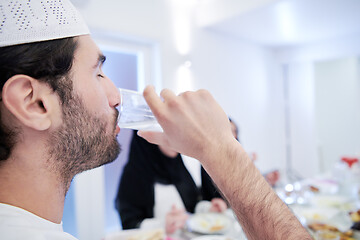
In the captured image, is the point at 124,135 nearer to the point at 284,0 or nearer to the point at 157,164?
the point at 157,164

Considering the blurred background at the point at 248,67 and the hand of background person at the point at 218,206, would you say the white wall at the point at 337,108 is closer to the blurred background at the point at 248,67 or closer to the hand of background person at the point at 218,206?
the blurred background at the point at 248,67

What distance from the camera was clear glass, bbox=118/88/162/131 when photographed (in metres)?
0.67

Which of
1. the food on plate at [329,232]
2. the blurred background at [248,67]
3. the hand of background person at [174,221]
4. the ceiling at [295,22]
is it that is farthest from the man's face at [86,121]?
the ceiling at [295,22]

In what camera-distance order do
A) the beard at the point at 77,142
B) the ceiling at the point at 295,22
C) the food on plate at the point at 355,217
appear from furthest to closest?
the ceiling at the point at 295,22 < the food on plate at the point at 355,217 < the beard at the point at 77,142

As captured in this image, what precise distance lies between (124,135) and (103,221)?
0.81 metres

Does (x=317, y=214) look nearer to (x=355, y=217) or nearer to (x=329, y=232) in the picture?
(x=355, y=217)

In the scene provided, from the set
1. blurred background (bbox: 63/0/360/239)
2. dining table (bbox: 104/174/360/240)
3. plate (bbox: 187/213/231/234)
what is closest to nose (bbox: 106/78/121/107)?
dining table (bbox: 104/174/360/240)

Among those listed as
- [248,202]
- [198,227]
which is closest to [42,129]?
[248,202]

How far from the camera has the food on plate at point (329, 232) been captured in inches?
43.5

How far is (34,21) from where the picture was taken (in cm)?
53

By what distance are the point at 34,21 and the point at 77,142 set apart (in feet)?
0.90

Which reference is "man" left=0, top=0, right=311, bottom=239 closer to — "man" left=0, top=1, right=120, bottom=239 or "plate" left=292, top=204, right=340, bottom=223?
"man" left=0, top=1, right=120, bottom=239

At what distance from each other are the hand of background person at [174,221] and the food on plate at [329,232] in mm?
619

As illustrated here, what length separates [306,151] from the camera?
14.6 feet
